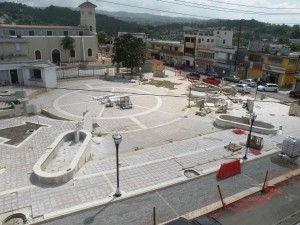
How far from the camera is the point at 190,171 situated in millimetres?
14562

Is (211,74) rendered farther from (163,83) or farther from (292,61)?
(163,83)

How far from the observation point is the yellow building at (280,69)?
4475 centimetres

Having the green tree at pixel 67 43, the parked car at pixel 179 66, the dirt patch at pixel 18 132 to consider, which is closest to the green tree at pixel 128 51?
the green tree at pixel 67 43

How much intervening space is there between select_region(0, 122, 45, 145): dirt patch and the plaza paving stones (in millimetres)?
589

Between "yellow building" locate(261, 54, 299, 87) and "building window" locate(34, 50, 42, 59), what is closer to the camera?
"yellow building" locate(261, 54, 299, 87)

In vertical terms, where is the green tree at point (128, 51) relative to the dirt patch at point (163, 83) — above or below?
above

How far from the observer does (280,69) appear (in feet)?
149

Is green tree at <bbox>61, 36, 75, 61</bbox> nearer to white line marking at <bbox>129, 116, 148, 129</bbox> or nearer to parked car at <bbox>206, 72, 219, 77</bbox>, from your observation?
parked car at <bbox>206, 72, 219, 77</bbox>

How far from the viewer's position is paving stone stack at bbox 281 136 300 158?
53.1ft

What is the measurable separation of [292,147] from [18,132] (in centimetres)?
1885

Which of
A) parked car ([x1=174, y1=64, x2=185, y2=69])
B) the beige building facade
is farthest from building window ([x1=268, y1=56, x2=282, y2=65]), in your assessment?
the beige building facade

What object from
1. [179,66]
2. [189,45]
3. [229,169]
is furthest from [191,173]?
[189,45]

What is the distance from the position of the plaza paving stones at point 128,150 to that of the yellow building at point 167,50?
40007mm

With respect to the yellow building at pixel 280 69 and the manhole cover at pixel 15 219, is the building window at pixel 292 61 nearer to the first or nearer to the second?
the yellow building at pixel 280 69
